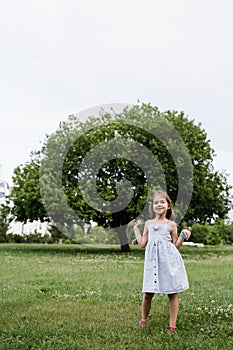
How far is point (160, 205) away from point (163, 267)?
90 centimetres

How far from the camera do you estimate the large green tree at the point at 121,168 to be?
23.9 meters

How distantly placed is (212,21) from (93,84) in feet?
20.6

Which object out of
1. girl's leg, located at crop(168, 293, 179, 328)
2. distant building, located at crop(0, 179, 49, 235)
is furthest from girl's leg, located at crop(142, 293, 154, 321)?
distant building, located at crop(0, 179, 49, 235)

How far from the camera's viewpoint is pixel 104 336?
18.3ft

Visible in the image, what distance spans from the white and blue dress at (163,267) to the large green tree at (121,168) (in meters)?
16.7

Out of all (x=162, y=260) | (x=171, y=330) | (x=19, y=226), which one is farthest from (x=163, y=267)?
(x=19, y=226)

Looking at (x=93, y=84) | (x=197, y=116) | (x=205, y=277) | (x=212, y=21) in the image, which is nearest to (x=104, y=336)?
(x=205, y=277)

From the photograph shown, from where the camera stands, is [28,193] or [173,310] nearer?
[173,310]

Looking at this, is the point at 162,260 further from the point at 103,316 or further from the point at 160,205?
the point at 103,316

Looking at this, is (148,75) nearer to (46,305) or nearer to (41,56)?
(41,56)

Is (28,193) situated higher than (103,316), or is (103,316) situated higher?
(28,193)

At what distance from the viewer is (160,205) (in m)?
6.45

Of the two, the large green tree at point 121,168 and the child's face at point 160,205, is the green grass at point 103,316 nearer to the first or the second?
the child's face at point 160,205

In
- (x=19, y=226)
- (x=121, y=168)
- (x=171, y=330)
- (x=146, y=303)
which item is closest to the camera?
(x=171, y=330)
